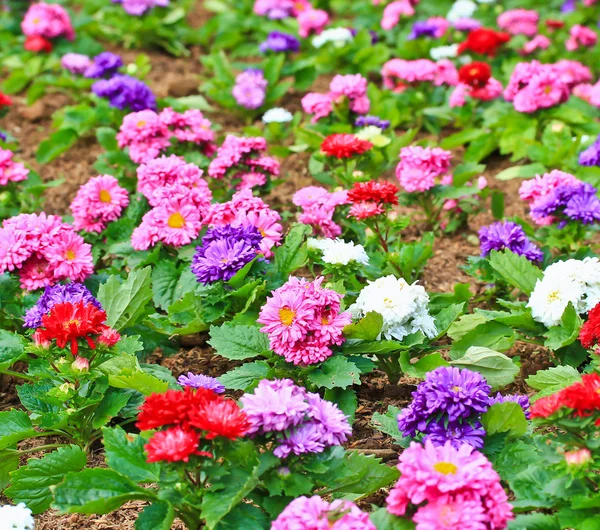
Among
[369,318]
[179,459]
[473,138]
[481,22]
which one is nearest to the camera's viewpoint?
[179,459]

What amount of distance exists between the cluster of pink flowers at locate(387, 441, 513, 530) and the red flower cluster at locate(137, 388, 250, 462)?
46cm

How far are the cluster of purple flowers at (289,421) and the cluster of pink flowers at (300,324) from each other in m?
0.42

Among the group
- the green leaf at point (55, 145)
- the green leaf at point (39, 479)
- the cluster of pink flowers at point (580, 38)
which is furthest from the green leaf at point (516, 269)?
the cluster of pink flowers at point (580, 38)

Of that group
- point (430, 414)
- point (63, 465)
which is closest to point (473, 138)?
point (430, 414)

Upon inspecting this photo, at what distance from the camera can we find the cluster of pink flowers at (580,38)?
21.6ft

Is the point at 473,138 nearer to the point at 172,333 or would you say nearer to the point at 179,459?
the point at 172,333

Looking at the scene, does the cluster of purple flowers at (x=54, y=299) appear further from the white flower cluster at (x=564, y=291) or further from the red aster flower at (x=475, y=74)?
the red aster flower at (x=475, y=74)

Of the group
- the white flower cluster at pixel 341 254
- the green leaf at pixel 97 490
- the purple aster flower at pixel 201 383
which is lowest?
the green leaf at pixel 97 490

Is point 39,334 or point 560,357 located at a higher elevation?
point 39,334

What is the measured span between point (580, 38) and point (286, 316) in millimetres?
4543

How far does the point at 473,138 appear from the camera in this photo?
540 cm

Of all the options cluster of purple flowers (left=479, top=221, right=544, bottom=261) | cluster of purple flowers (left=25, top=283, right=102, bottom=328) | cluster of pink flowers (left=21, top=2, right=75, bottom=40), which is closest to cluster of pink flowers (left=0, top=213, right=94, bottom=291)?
cluster of purple flowers (left=25, top=283, right=102, bottom=328)

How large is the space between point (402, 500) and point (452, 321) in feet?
3.69

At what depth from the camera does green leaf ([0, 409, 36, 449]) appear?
304cm
